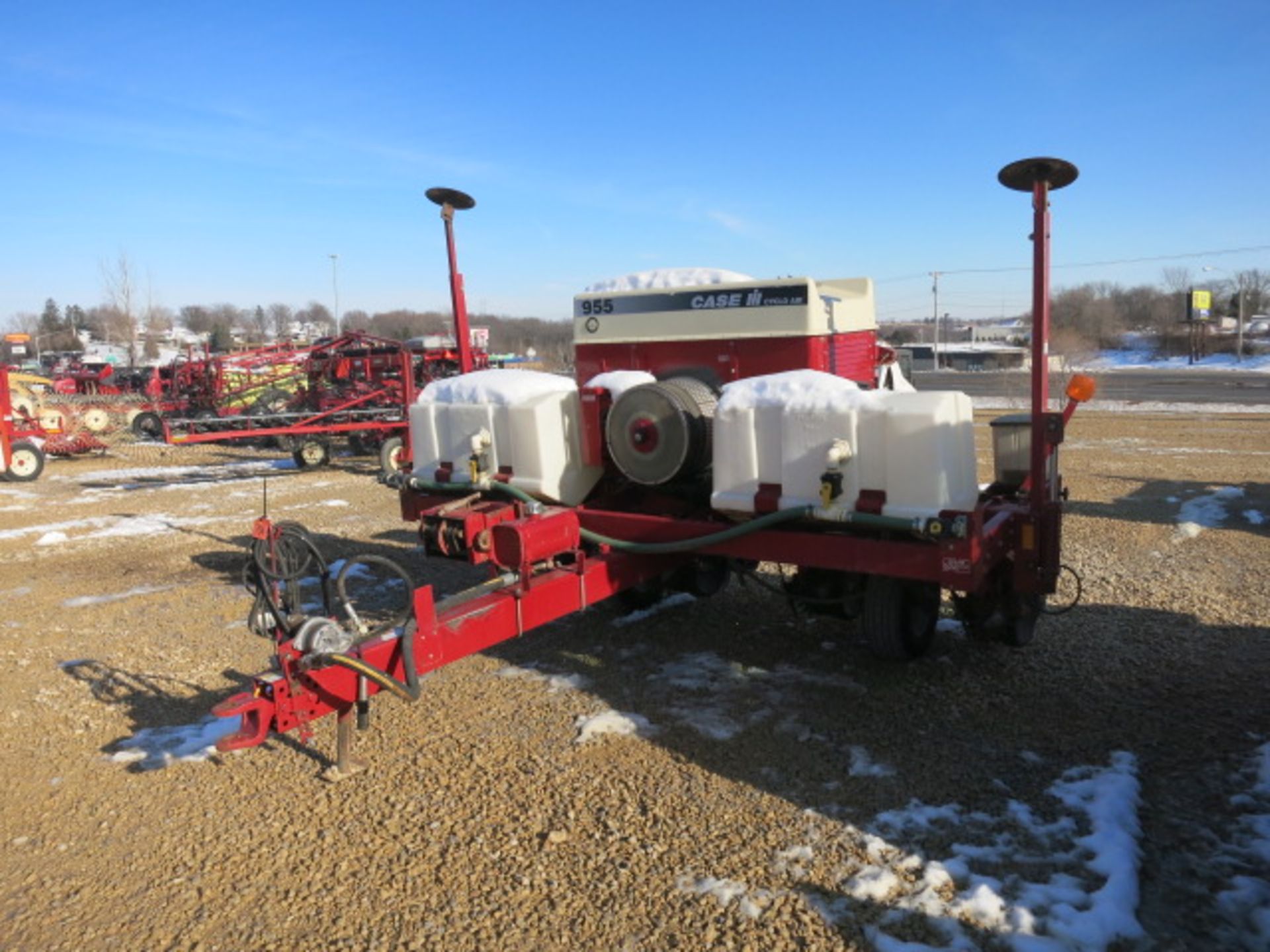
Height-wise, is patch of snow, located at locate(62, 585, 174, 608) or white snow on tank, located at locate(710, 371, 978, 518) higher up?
white snow on tank, located at locate(710, 371, 978, 518)

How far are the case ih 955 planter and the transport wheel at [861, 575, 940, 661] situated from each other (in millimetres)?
13

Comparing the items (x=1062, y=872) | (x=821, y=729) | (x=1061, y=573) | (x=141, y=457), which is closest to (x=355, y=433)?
(x=141, y=457)

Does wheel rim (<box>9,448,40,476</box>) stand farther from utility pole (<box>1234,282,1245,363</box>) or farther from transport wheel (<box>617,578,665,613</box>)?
utility pole (<box>1234,282,1245,363</box>)

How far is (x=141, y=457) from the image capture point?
58.6 feet

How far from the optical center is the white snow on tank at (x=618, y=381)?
529 cm

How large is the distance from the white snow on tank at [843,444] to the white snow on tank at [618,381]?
30.0 inches

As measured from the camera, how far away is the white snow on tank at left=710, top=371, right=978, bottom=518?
4.05 m

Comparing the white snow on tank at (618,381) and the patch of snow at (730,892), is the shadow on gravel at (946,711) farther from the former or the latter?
the white snow on tank at (618,381)

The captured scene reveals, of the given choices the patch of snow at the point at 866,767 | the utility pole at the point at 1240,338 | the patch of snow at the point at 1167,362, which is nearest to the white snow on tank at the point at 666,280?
the patch of snow at the point at 866,767

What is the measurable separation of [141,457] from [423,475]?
580 inches

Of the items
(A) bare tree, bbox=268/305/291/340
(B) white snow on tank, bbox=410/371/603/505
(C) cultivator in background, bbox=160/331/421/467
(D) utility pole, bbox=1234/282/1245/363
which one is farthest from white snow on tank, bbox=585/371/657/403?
(A) bare tree, bbox=268/305/291/340

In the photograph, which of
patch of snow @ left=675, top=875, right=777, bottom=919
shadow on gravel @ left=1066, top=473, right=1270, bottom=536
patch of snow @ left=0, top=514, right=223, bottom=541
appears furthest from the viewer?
patch of snow @ left=0, top=514, right=223, bottom=541

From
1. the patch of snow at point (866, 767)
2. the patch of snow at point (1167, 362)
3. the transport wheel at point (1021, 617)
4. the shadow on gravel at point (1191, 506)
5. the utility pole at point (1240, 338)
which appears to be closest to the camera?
the patch of snow at point (866, 767)

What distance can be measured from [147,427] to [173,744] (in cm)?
1898
